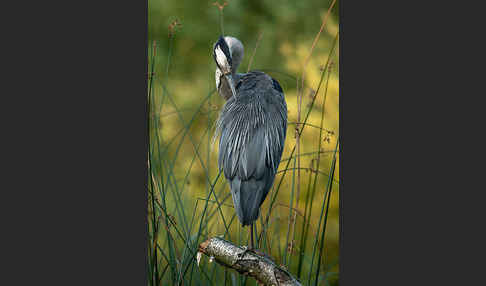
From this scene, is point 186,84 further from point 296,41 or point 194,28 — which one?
point 296,41

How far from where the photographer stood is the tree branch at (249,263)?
11.7 feet

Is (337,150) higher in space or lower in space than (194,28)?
lower

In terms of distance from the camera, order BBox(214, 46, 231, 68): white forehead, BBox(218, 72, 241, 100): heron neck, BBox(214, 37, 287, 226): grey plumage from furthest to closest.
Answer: BBox(218, 72, 241, 100): heron neck → BBox(214, 46, 231, 68): white forehead → BBox(214, 37, 287, 226): grey plumage

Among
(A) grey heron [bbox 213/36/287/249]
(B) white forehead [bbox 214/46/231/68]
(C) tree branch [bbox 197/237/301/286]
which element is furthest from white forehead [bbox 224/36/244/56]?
(C) tree branch [bbox 197/237/301/286]

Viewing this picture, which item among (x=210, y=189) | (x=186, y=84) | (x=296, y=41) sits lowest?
(x=210, y=189)

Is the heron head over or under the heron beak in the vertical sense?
over

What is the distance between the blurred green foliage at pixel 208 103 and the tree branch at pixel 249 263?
196mm

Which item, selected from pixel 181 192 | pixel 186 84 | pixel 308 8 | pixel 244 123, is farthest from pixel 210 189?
pixel 308 8

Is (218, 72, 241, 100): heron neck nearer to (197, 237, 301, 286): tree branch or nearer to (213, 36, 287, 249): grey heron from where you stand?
(213, 36, 287, 249): grey heron

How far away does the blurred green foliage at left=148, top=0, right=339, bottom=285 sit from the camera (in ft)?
12.7

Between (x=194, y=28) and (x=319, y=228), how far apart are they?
1709 mm

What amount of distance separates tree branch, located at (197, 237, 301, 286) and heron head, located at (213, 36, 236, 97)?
1093 mm

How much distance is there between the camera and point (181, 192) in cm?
390

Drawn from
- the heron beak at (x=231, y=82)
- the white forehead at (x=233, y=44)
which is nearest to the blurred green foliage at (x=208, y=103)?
the white forehead at (x=233, y=44)
